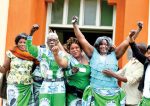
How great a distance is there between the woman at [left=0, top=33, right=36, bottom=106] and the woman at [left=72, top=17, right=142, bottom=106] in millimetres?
873

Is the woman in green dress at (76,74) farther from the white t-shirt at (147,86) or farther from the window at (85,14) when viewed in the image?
the window at (85,14)

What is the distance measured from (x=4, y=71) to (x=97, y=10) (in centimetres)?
304

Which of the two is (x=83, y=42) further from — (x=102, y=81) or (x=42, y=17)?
(x=42, y=17)

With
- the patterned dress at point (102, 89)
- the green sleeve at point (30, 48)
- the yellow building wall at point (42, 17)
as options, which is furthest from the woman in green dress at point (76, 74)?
the yellow building wall at point (42, 17)

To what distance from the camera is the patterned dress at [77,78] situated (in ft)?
20.9

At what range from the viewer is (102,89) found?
6.29m

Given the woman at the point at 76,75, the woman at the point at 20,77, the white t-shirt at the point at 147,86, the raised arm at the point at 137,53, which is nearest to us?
the white t-shirt at the point at 147,86

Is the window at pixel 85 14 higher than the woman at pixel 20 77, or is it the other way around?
the window at pixel 85 14

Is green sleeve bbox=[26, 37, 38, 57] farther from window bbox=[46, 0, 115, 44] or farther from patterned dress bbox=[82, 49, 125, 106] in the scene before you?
window bbox=[46, 0, 115, 44]

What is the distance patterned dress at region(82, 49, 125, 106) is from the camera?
6293 millimetres

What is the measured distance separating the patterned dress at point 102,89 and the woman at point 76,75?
0.35 feet

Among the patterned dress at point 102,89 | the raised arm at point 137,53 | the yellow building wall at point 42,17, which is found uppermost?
the yellow building wall at point 42,17

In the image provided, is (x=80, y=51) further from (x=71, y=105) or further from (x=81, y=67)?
(x=71, y=105)

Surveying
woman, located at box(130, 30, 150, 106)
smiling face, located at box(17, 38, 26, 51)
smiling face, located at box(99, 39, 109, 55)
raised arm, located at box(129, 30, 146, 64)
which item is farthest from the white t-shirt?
smiling face, located at box(17, 38, 26, 51)
